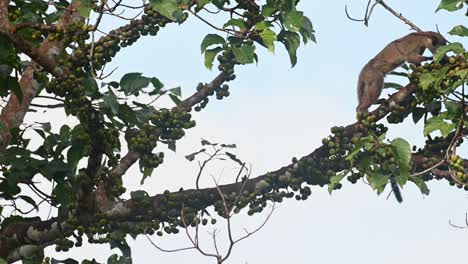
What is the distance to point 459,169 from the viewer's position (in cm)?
534

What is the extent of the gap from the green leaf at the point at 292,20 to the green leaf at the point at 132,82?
1.52m

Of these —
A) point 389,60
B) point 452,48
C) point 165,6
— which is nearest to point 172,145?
point 165,6

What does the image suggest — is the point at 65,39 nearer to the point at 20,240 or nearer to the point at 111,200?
the point at 111,200

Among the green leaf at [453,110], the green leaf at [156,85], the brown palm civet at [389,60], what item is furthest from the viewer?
the brown palm civet at [389,60]

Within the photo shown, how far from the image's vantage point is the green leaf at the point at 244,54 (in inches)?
229

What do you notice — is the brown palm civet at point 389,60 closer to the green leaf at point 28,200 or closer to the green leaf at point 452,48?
the green leaf at point 452,48

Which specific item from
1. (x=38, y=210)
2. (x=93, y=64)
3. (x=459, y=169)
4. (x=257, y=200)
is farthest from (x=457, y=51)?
(x=38, y=210)

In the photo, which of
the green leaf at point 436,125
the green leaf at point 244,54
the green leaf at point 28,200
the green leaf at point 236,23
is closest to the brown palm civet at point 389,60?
the green leaf at point 236,23

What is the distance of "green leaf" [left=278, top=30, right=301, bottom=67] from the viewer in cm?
641

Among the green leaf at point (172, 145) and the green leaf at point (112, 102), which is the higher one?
the green leaf at point (172, 145)

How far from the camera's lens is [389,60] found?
28.9 feet

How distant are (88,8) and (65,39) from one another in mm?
437

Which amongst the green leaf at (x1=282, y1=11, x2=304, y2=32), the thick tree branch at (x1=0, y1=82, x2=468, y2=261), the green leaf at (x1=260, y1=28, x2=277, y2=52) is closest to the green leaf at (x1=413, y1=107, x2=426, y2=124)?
the thick tree branch at (x1=0, y1=82, x2=468, y2=261)

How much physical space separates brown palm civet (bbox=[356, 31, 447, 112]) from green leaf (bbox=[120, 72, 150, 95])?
385 centimetres
